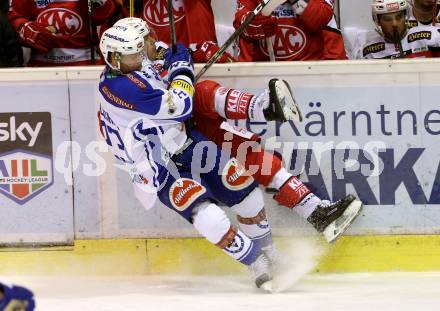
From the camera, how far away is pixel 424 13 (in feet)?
19.4

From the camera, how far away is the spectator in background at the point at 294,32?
18.6 feet

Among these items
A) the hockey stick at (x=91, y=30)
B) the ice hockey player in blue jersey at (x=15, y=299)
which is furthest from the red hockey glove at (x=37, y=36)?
the ice hockey player in blue jersey at (x=15, y=299)

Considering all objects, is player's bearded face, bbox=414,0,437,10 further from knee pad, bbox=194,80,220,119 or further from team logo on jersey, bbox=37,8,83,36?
team logo on jersey, bbox=37,8,83,36

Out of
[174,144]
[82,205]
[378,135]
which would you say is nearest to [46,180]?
[82,205]

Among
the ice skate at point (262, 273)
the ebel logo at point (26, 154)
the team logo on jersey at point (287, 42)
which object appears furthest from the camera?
the team logo on jersey at point (287, 42)

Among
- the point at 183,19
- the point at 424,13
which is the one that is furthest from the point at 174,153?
the point at 424,13

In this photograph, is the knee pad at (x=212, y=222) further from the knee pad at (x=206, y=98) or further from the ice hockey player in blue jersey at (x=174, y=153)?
the knee pad at (x=206, y=98)

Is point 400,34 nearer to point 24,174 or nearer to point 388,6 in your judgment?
point 388,6

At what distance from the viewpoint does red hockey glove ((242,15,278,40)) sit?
5.57m

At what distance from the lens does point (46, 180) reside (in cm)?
557

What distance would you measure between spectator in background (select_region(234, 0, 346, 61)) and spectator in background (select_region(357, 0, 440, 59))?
25 centimetres

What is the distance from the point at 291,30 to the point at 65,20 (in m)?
1.21

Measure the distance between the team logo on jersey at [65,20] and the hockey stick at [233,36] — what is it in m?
0.91

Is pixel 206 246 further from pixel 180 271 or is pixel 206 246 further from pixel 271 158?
pixel 271 158
